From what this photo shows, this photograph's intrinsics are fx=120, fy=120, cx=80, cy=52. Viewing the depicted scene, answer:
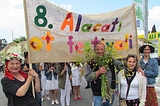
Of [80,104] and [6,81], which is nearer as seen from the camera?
[6,81]

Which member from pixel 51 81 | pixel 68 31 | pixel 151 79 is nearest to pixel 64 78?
pixel 51 81

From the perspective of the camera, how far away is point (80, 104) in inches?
178

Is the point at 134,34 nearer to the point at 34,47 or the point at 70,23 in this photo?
the point at 70,23

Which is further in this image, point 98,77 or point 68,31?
point 68,31

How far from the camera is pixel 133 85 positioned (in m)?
2.39

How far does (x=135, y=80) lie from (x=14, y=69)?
2252mm

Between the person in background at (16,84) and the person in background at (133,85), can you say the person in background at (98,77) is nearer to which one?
the person in background at (133,85)

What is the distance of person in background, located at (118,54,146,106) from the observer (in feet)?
7.84

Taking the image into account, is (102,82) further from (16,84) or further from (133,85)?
(16,84)

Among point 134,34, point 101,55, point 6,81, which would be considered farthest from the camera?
point 134,34

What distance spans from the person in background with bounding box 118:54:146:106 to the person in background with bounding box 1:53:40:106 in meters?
1.73

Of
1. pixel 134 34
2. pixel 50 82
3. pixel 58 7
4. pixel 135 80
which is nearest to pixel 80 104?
pixel 50 82

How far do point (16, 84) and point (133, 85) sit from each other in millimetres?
2130

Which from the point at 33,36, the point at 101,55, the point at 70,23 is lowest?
the point at 101,55
